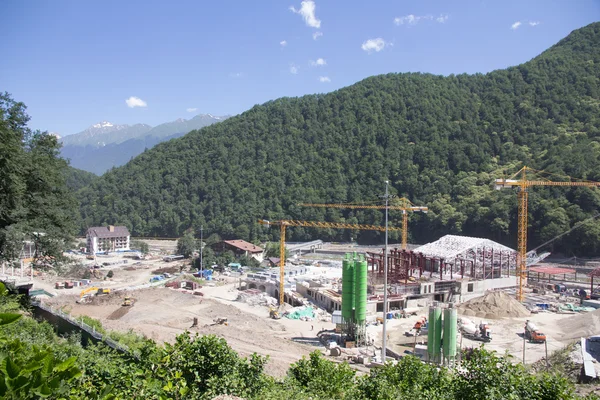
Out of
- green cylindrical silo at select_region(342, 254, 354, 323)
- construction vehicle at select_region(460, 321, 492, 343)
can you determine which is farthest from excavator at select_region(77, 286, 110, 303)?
construction vehicle at select_region(460, 321, 492, 343)

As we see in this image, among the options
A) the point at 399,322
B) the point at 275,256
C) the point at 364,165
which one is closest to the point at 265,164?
the point at 364,165

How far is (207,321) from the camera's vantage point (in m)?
31.6

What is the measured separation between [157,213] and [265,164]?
27729mm

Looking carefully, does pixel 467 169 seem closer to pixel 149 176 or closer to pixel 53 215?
pixel 149 176

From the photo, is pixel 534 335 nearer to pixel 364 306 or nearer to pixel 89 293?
pixel 364 306

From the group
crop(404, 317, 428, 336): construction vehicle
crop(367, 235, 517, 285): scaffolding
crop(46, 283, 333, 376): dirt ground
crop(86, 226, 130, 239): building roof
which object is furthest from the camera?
crop(86, 226, 130, 239): building roof

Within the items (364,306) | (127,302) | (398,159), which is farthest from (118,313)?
(398,159)

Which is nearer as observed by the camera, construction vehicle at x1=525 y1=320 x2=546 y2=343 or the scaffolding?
construction vehicle at x1=525 y1=320 x2=546 y2=343

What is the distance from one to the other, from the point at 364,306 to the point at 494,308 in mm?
14538

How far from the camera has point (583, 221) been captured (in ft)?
207

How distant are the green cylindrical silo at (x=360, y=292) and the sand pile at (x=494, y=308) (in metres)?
13.4

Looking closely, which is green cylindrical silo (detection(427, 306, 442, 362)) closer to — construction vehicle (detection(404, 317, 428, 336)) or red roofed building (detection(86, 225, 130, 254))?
construction vehicle (detection(404, 317, 428, 336))

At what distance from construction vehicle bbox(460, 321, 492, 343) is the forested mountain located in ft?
142

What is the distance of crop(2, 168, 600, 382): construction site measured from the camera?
2448 centimetres
